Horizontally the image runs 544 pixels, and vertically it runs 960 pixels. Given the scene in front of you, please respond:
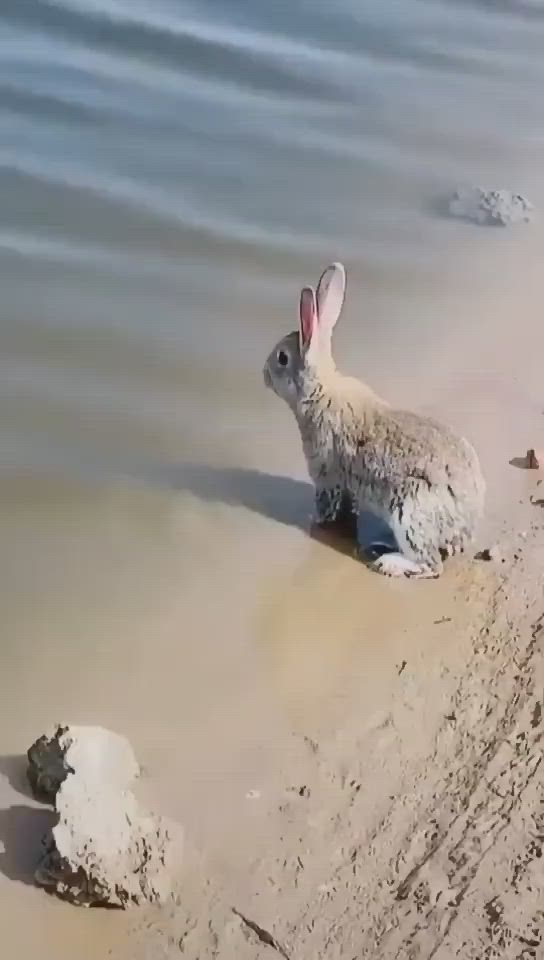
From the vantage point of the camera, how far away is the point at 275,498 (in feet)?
13.7

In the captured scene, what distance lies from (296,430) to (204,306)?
2.85 feet

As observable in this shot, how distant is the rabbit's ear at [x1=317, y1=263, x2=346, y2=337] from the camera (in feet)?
12.7

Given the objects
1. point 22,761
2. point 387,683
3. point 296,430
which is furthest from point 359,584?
point 22,761

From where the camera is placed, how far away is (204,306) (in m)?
5.09

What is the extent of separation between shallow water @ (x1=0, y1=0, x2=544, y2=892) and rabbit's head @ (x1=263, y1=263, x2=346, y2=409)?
0.36 meters

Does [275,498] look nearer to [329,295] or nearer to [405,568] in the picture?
[405,568]

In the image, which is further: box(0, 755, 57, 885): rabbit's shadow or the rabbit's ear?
the rabbit's ear

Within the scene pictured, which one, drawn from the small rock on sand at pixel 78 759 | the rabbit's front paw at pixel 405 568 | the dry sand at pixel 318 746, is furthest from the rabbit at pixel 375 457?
the small rock on sand at pixel 78 759

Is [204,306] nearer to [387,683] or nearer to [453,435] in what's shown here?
[453,435]

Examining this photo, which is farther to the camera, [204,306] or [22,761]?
[204,306]

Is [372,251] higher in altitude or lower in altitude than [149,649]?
higher

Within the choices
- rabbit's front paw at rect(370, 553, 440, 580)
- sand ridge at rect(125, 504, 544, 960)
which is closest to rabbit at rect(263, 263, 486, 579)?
rabbit's front paw at rect(370, 553, 440, 580)

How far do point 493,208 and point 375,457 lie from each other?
2.27m

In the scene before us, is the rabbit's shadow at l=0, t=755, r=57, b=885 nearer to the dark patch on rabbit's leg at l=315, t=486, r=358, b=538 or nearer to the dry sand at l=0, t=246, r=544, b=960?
the dry sand at l=0, t=246, r=544, b=960
